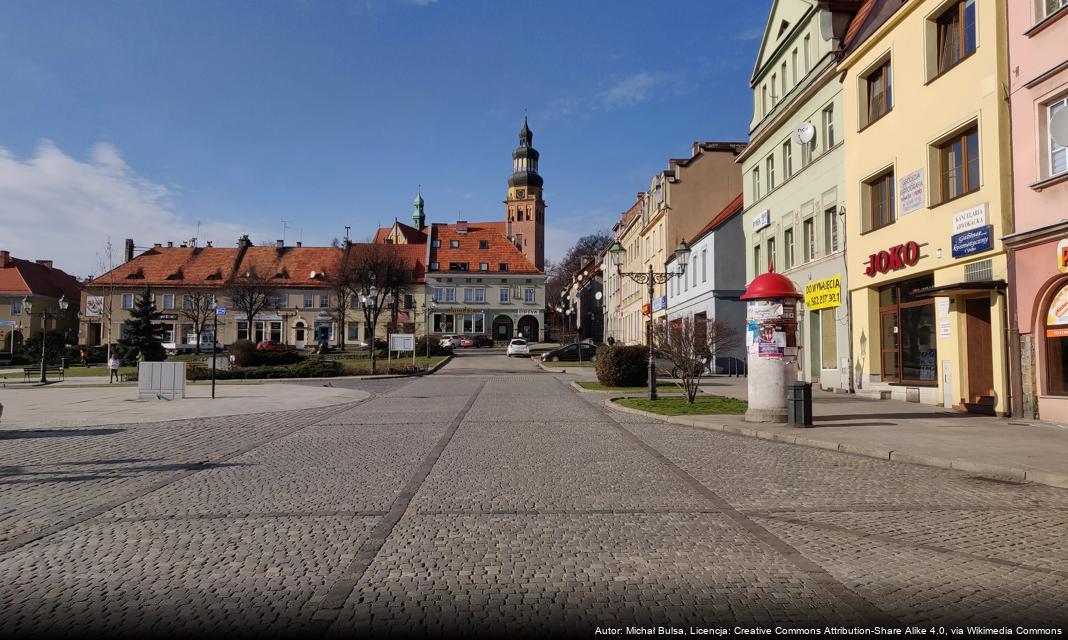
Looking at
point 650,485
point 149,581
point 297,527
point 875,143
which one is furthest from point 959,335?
point 149,581

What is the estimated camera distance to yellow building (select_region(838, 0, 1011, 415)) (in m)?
15.9

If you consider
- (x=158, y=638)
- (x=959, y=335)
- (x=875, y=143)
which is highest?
(x=875, y=143)

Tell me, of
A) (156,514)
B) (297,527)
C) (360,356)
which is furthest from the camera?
(360,356)

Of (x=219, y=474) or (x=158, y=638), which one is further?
(x=219, y=474)

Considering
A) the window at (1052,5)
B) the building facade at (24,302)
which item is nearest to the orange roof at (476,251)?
the building facade at (24,302)

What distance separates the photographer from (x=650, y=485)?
8.68 meters

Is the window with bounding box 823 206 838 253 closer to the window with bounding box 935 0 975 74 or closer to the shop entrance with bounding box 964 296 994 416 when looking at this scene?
the window with bounding box 935 0 975 74

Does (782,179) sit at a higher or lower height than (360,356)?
higher

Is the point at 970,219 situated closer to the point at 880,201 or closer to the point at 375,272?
the point at 880,201

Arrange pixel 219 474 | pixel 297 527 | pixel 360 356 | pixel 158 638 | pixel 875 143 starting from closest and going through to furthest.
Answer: pixel 158 638, pixel 297 527, pixel 219 474, pixel 875 143, pixel 360 356

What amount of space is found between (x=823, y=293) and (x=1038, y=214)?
9.93 m

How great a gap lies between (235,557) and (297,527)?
97cm

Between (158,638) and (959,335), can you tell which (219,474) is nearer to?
(158,638)

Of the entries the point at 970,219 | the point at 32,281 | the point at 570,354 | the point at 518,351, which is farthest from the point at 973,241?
the point at 32,281
